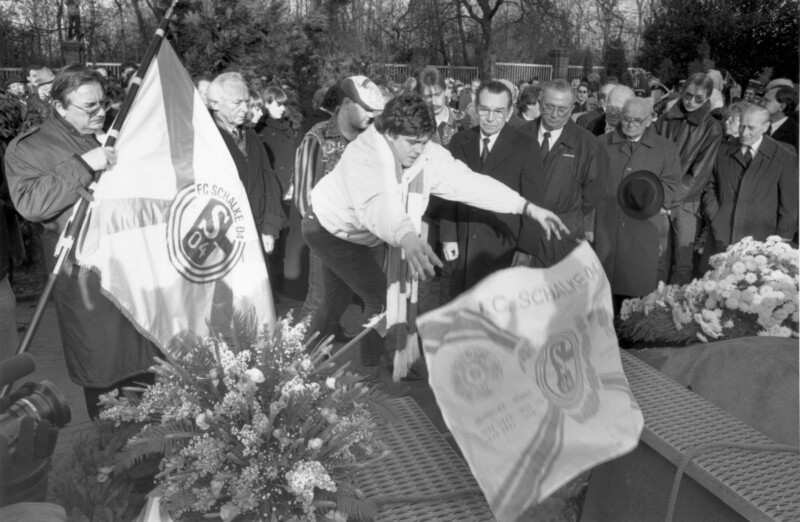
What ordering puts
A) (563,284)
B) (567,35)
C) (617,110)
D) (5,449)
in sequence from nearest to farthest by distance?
(5,449), (563,284), (617,110), (567,35)

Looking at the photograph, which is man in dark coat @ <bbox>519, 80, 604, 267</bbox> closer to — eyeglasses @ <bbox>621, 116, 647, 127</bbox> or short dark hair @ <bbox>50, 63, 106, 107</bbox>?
eyeglasses @ <bbox>621, 116, 647, 127</bbox>

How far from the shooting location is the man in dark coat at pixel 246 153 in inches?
191

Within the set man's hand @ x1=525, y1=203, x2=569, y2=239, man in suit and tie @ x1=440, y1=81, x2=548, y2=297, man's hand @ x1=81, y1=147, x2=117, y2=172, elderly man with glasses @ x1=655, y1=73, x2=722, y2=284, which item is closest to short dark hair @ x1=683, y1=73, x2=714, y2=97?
elderly man with glasses @ x1=655, y1=73, x2=722, y2=284

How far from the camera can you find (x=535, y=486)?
6.89 feet

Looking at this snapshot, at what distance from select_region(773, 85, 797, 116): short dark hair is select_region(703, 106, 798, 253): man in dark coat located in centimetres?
240

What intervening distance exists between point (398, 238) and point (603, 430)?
138 cm

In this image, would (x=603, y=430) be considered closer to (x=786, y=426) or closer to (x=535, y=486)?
(x=535, y=486)

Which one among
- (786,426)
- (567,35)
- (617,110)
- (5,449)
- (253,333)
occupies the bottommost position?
(786,426)

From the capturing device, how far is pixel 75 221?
314cm

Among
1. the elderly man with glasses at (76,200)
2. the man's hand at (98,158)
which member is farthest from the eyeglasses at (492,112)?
the man's hand at (98,158)

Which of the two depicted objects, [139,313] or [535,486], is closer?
[535,486]

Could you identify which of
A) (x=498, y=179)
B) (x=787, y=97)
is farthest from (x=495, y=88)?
(x=787, y=97)

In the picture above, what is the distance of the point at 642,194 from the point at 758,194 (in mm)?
1344

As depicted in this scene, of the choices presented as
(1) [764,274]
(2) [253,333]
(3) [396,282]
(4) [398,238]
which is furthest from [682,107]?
(2) [253,333]
